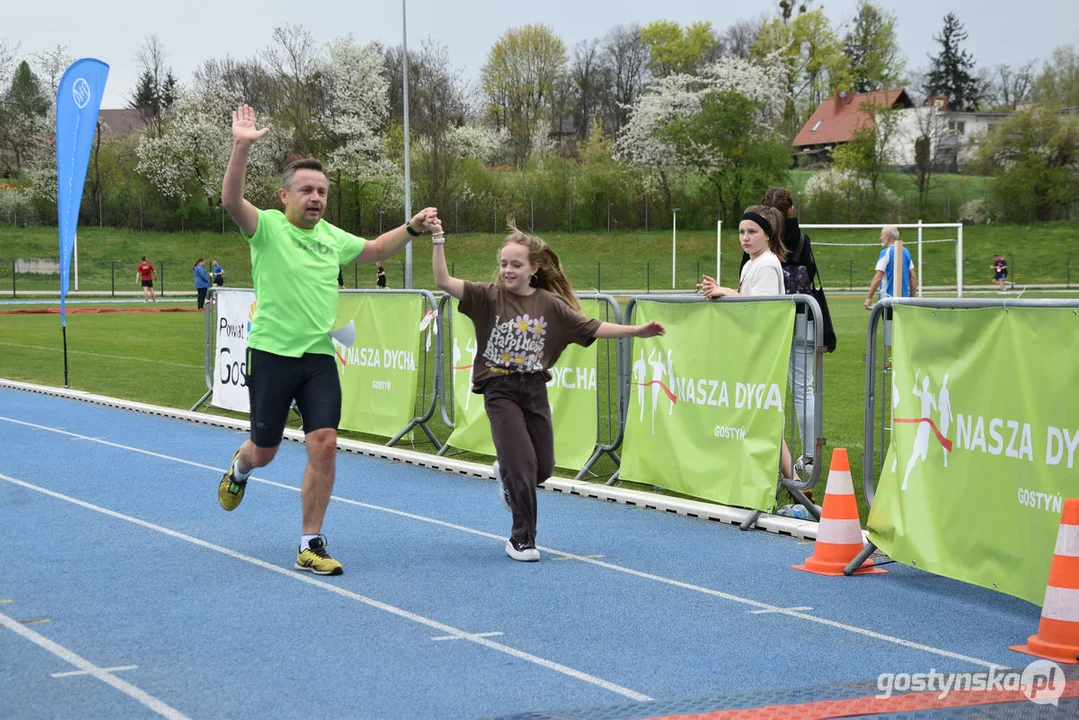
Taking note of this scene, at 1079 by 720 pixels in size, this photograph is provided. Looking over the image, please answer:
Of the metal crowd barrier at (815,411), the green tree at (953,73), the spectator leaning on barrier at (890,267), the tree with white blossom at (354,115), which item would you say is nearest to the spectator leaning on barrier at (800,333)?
the metal crowd barrier at (815,411)

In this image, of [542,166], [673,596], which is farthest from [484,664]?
[542,166]

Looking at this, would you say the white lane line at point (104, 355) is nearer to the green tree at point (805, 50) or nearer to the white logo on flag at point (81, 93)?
the white logo on flag at point (81, 93)

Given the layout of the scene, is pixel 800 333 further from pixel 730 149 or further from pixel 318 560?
pixel 730 149

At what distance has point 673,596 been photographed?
6.15 m

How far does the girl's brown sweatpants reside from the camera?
23.0 feet

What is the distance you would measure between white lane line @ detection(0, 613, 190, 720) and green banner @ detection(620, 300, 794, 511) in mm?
4279

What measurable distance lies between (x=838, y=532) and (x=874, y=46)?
292 feet

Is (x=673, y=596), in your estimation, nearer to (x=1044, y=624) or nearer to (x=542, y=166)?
(x=1044, y=624)

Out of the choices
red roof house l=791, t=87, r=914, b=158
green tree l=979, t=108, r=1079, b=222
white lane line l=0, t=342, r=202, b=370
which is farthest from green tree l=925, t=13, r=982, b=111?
white lane line l=0, t=342, r=202, b=370

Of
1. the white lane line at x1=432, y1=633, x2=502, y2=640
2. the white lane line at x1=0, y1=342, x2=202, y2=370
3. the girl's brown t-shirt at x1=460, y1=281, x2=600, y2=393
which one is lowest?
the white lane line at x1=432, y1=633, x2=502, y2=640

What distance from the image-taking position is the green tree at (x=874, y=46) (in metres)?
88.0

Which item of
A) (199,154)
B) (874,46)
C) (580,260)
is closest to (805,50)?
(874,46)

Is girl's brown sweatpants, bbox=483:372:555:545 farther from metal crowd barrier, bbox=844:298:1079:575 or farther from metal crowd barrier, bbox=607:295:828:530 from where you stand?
metal crowd barrier, bbox=844:298:1079:575

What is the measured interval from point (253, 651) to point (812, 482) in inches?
153
